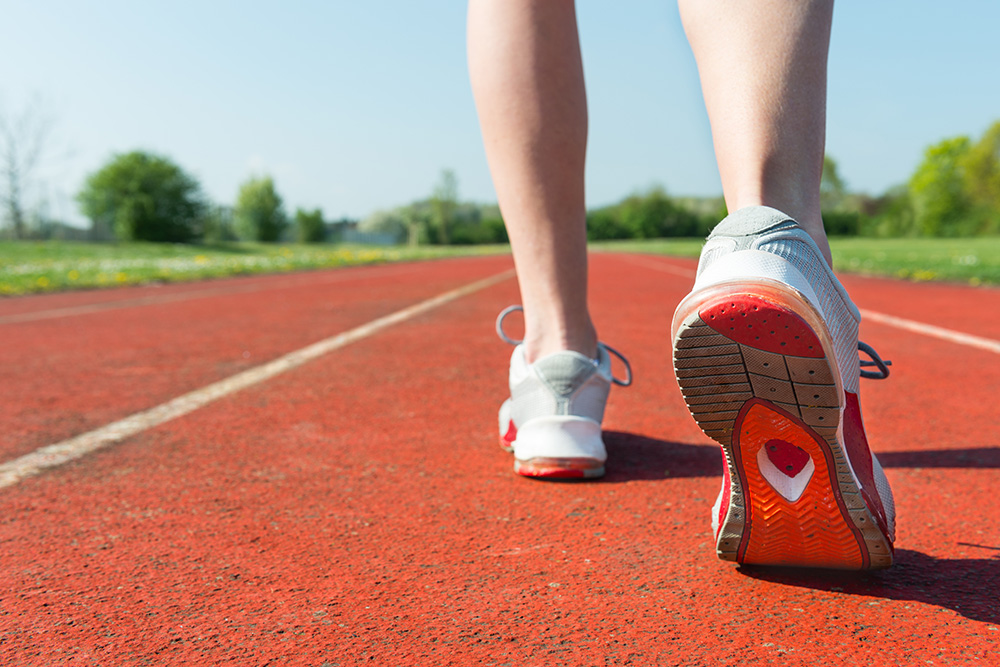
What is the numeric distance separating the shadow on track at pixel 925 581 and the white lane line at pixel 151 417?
148 centimetres

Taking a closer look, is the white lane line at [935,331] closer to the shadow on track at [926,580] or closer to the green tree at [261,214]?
the shadow on track at [926,580]

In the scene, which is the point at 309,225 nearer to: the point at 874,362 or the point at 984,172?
the point at 984,172

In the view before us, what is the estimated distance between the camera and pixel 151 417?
2.11 metres

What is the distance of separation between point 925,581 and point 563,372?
0.75 metres

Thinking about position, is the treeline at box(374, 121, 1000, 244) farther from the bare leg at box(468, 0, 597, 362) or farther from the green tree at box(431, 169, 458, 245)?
the bare leg at box(468, 0, 597, 362)

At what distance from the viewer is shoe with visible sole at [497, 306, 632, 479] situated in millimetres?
1533

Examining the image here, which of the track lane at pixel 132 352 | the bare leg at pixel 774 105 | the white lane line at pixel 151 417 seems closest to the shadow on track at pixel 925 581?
the bare leg at pixel 774 105

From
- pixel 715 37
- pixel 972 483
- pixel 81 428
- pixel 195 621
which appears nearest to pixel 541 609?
pixel 195 621

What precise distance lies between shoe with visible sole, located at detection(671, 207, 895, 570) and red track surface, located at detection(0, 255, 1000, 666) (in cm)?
8

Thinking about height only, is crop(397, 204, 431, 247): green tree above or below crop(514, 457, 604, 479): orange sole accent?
above

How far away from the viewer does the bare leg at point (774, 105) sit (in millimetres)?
1013

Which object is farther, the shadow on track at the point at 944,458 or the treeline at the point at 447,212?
the treeline at the point at 447,212

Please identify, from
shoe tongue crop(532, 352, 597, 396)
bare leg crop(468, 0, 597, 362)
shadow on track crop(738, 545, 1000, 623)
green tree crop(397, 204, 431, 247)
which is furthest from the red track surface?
green tree crop(397, 204, 431, 247)

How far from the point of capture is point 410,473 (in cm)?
159
